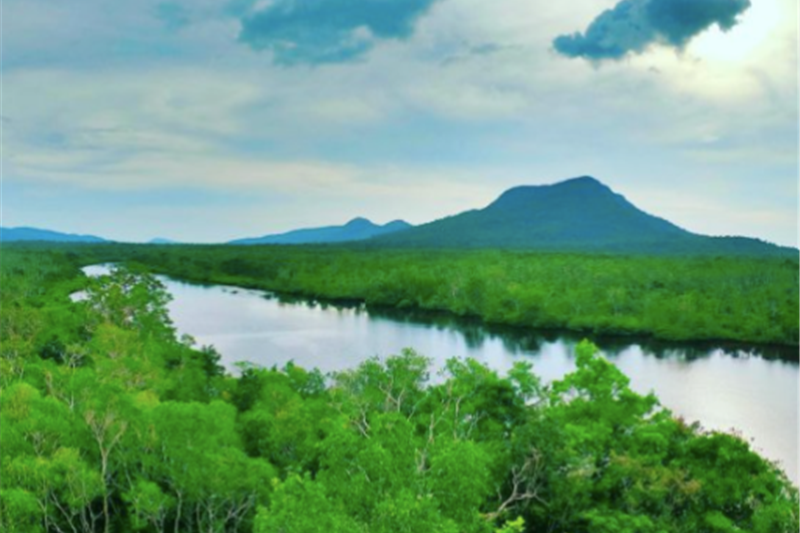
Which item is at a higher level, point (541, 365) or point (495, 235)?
point (495, 235)

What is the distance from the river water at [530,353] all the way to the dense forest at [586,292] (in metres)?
2.42

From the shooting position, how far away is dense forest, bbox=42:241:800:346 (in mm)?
53844

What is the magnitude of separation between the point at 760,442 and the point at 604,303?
3119cm

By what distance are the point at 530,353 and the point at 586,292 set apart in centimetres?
1726

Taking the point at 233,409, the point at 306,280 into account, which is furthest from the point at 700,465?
the point at 306,280

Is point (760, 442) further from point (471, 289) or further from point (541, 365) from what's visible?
point (471, 289)

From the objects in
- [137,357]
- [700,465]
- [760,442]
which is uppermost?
[137,357]

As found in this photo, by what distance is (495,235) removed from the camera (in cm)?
17725

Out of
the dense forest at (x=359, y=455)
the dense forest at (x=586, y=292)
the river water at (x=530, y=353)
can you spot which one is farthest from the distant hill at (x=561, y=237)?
the dense forest at (x=359, y=455)

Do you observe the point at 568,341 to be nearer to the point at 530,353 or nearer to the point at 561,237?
the point at 530,353

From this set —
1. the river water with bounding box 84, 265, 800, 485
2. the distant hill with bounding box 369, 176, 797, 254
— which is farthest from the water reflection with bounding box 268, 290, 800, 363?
the distant hill with bounding box 369, 176, 797, 254

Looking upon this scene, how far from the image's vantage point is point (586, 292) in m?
62.3

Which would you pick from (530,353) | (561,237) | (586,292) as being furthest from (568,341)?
(561,237)

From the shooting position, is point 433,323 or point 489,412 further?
point 433,323
